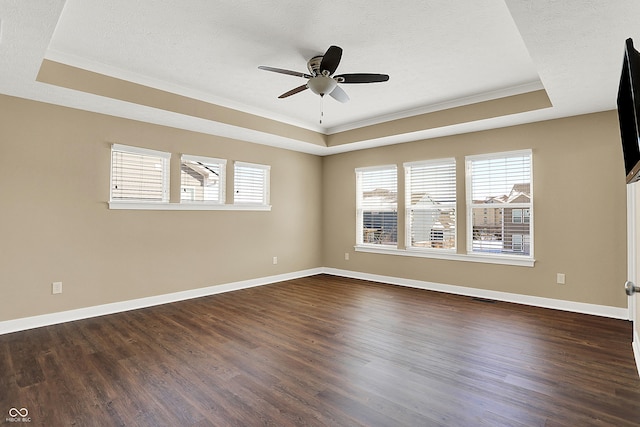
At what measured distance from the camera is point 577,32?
237 centimetres

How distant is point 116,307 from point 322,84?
3701mm

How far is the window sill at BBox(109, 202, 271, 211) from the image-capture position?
429 cm

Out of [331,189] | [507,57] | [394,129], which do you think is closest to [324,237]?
[331,189]

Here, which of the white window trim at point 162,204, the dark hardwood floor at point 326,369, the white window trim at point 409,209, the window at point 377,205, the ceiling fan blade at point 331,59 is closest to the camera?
the dark hardwood floor at point 326,369

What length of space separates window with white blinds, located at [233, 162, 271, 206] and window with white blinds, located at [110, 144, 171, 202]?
3.80ft

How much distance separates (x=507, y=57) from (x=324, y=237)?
4659mm

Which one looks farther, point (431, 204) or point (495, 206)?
point (431, 204)

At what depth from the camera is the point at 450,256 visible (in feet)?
17.5

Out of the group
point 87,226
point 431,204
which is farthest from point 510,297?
point 87,226

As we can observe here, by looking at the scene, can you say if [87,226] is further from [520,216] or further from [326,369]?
[520,216]

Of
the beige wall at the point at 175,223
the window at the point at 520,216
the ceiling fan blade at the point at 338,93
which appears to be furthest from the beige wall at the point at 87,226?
the window at the point at 520,216

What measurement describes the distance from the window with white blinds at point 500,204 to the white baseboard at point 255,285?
636mm

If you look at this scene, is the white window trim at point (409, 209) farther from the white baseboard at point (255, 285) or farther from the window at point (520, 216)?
the window at point (520, 216)

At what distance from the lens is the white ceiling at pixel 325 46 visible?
7.85ft
